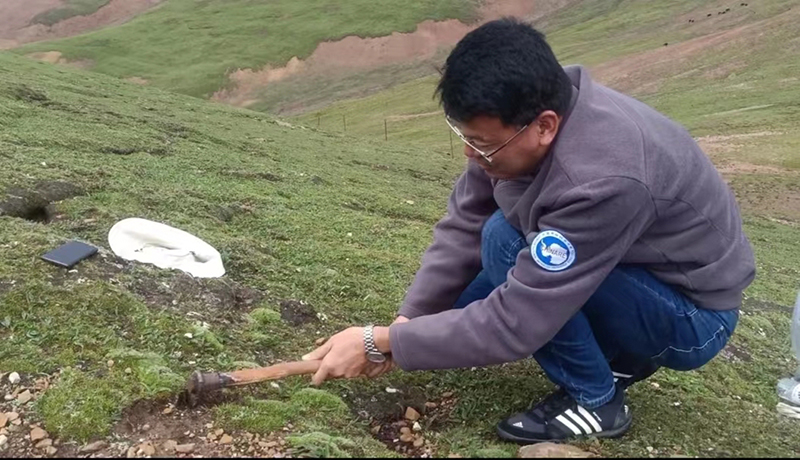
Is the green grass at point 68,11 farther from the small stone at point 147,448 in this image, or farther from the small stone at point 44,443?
the small stone at point 147,448

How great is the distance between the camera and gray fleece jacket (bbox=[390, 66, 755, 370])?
2.55 m

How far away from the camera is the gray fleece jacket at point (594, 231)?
255 cm

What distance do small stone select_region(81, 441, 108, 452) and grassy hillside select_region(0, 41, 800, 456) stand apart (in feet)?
0.16

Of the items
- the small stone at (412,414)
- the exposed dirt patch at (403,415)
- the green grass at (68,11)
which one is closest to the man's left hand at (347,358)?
the exposed dirt patch at (403,415)

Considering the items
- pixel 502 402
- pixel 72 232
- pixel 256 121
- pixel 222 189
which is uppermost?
pixel 72 232

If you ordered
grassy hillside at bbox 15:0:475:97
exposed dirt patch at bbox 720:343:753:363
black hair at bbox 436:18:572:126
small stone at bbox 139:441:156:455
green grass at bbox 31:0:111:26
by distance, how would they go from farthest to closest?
green grass at bbox 31:0:111:26 → grassy hillside at bbox 15:0:475:97 → exposed dirt patch at bbox 720:343:753:363 → small stone at bbox 139:441:156:455 → black hair at bbox 436:18:572:126

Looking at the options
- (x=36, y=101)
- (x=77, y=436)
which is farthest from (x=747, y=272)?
(x=36, y=101)

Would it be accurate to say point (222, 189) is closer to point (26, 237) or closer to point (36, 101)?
point (26, 237)

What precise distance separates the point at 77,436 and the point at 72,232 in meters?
2.86

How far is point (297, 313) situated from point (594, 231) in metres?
2.49

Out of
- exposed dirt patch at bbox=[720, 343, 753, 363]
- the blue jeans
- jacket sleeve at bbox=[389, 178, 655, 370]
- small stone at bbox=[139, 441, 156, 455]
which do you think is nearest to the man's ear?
Answer: jacket sleeve at bbox=[389, 178, 655, 370]

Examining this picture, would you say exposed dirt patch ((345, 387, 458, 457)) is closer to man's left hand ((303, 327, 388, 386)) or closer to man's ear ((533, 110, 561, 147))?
man's left hand ((303, 327, 388, 386))

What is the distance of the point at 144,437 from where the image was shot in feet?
9.71

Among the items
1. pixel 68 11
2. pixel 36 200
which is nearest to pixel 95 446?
pixel 36 200
